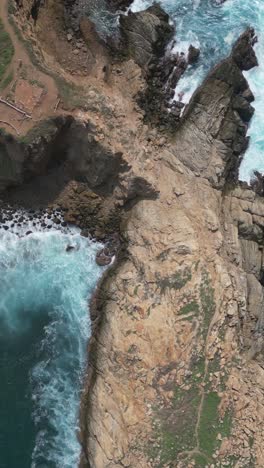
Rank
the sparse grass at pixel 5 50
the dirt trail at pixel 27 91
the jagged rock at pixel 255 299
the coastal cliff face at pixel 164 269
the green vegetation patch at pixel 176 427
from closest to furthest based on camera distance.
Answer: the green vegetation patch at pixel 176 427, the coastal cliff face at pixel 164 269, the dirt trail at pixel 27 91, the sparse grass at pixel 5 50, the jagged rock at pixel 255 299

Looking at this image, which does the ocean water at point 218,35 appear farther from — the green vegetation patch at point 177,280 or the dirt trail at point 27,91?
the dirt trail at point 27,91

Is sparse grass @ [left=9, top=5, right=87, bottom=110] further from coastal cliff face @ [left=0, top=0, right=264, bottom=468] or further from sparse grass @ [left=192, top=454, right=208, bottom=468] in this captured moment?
sparse grass @ [left=192, top=454, right=208, bottom=468]

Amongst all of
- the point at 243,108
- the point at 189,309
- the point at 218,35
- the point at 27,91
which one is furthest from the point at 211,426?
the point at 218,35

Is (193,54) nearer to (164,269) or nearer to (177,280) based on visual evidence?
(164,269)

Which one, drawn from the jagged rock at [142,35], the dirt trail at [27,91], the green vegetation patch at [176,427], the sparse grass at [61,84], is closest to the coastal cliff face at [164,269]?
the green vegetation patch at [176,427]

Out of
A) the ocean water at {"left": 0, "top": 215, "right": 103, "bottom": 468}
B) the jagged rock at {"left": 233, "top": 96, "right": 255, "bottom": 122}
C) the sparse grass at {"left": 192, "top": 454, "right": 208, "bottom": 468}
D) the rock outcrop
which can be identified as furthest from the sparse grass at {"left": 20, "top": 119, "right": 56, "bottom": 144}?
the sparse grass at {"left": 192, "top": 454, "right": 208, "bottom": 468}

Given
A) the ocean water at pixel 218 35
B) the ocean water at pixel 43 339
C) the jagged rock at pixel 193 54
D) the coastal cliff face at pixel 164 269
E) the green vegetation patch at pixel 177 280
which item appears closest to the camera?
the coastal cliff face at pixel 164 269
